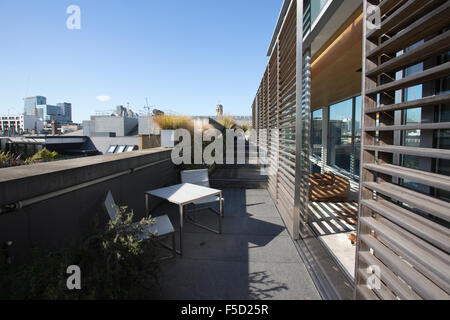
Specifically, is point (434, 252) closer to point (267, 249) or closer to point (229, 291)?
point (229, 291)

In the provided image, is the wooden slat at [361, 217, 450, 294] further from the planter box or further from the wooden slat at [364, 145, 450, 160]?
the planter box

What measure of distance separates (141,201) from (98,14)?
12.4 feet

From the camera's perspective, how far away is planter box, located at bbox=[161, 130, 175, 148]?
5906mm

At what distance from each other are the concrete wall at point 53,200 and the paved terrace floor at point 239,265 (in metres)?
1.03

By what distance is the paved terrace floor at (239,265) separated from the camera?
7.27 ft

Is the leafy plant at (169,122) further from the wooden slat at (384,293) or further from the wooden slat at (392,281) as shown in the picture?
the wooden slat at (384,293)

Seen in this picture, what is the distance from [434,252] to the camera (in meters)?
0.95

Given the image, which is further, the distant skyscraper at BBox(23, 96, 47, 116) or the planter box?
the distant skyscraper at BBox(23, 96, 47, 116)

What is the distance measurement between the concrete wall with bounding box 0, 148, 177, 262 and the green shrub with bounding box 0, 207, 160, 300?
0.90ft

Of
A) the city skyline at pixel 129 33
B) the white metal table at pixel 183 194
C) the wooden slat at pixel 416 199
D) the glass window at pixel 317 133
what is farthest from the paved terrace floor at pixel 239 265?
the glass window at pixel 317 133

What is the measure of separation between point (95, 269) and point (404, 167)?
77.2 inches

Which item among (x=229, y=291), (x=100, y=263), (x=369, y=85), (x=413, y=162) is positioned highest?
(x=369, y=85)

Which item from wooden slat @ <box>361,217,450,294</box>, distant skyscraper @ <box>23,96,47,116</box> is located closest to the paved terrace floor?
wooden slat @ <box>361,217,450,294</box>
